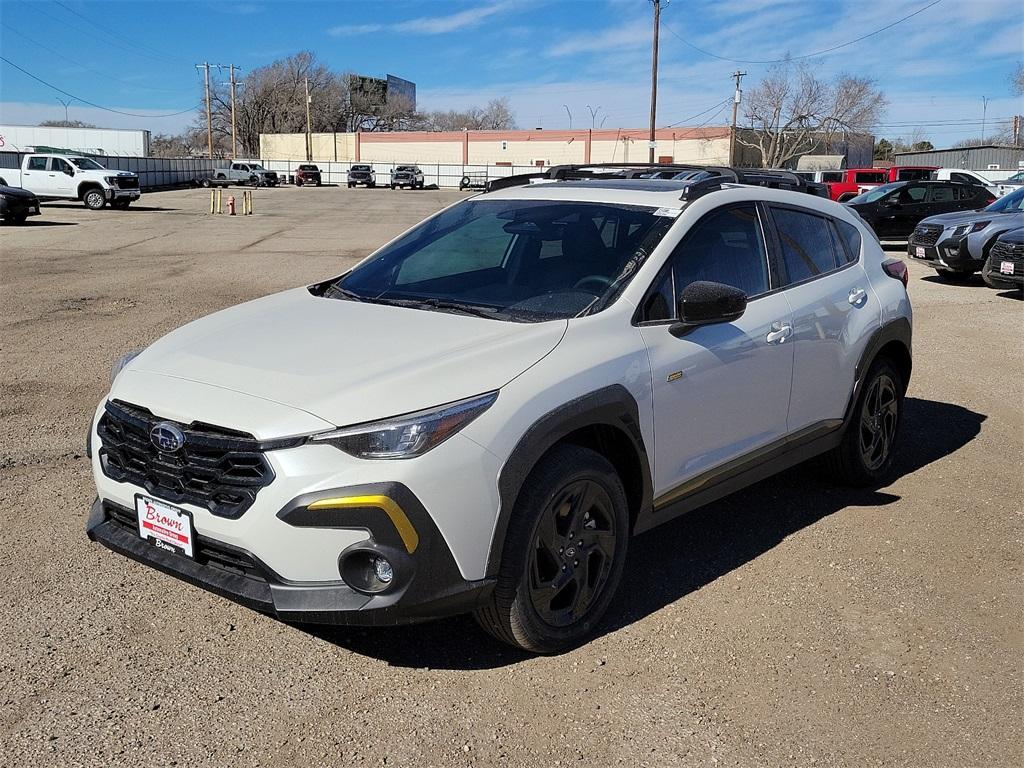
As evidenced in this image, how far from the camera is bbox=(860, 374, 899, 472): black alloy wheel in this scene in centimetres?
539

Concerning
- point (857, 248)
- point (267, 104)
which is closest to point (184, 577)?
point (857, 248)

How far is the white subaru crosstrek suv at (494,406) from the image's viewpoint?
10.1ft

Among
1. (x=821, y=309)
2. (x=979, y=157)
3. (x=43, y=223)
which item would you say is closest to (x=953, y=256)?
(x=821, y=309)

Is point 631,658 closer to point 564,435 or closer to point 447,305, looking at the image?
point 564,435

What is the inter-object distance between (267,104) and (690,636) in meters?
120

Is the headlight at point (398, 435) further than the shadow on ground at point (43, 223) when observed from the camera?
No

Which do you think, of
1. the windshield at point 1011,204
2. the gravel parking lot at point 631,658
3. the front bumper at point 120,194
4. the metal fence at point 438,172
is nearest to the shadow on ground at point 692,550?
the gravel parking lot at point 631,658

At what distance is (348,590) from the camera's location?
3092 mm

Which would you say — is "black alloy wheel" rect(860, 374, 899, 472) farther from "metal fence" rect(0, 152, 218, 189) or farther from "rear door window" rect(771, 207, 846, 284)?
"metal fence" rect(0, 152, 218, 189)

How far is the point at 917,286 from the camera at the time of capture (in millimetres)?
15859

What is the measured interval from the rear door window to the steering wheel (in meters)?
1.22

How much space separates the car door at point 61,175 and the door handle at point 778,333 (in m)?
35.5

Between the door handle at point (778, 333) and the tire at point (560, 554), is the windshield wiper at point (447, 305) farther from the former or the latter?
the door handle at point (778, 333)

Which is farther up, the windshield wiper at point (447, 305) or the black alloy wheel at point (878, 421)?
the windshield wiper at point (447, 305)
